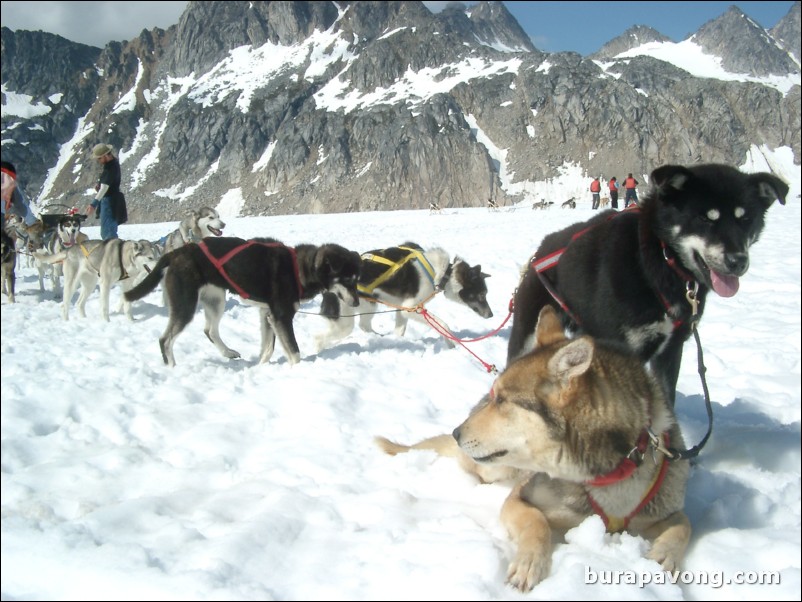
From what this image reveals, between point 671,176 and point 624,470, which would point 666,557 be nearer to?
point 624,470

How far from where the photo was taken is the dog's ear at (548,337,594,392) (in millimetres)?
2283

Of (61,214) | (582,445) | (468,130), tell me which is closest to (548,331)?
(582,445)

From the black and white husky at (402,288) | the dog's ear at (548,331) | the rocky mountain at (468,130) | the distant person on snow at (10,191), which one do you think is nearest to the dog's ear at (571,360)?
the dog's ear at (548,331)

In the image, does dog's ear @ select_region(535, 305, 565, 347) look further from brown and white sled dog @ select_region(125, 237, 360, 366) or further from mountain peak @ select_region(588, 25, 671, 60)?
brown and white sled dog @ select_region(125, 237, 360, 366)

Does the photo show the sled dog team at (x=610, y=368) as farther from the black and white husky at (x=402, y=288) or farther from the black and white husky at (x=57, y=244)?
the black and white husky at (x=57, y=244)

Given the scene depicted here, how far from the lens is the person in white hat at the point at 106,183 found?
105 inches

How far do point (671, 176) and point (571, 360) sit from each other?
1338mm

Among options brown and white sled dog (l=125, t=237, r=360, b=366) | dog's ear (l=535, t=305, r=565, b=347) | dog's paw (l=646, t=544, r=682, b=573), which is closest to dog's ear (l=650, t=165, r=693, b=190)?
dog's ear (l=535, t=305, r=565, b=347)

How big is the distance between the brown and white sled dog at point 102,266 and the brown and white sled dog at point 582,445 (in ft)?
17.1

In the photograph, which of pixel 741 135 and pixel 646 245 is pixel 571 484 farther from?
pixel 741 135

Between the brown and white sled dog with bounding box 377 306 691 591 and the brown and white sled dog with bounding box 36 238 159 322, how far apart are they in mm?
5204

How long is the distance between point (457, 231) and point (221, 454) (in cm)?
1602

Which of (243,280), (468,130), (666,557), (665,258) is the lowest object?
(666,557)

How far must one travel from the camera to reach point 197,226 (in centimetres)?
1024
